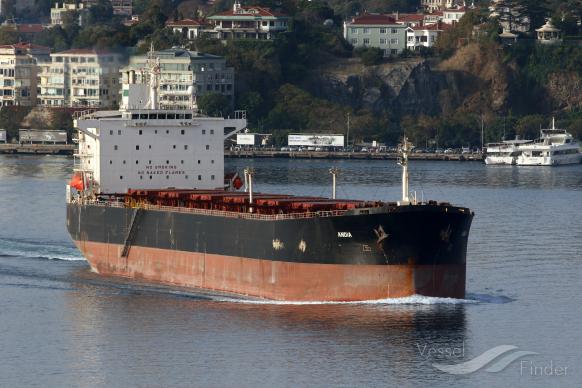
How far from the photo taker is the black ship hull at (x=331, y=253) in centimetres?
5706

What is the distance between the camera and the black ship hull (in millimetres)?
57062

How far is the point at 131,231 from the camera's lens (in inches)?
2598

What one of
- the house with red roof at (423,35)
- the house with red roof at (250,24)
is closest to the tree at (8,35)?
the house with red roof at (250,24)

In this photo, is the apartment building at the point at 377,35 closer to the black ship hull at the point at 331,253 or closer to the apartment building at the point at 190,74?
the apartment building at the point at 190,74

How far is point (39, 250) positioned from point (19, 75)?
274ft

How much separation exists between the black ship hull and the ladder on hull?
2.40m

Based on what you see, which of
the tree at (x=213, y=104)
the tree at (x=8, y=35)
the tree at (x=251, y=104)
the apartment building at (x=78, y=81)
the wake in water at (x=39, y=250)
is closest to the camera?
the wake in water at (x=39, y=250)

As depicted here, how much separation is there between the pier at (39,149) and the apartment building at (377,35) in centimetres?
3037

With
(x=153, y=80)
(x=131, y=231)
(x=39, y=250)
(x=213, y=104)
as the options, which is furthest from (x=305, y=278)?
(x=213, y=104)

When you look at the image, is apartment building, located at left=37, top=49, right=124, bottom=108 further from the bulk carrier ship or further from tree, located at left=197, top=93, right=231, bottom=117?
the bulk carrier ship

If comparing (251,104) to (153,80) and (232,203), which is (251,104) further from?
(232,203)

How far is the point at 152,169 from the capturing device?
6975 cm

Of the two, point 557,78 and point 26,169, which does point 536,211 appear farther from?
point 557,78

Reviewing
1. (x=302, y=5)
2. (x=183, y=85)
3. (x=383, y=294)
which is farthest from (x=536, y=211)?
(x=302, y=5)
